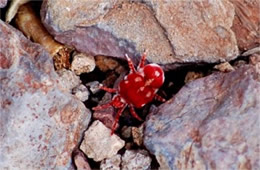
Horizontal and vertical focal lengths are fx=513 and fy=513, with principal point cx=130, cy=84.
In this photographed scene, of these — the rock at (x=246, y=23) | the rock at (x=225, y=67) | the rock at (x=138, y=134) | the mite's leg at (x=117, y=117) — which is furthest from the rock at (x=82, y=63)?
the rock at (x=246, y=23)

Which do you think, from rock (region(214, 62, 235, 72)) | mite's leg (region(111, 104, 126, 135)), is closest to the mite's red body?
mite's leg (region(111, 104, 126, 135))

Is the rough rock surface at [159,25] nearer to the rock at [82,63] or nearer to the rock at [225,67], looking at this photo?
the rock at [225,67]

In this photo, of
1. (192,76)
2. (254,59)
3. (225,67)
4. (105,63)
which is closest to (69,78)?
(105,63)

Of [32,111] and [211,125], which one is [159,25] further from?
[32,111]

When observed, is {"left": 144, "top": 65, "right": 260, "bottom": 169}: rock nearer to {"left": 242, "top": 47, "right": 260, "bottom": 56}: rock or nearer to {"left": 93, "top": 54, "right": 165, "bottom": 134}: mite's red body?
{"left": 93, "top": 54, "right": 165, "bottom": 134}: mite's red body

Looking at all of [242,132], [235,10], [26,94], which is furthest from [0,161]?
[235,10]

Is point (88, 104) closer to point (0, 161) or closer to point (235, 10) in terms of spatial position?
point (0, 161)
